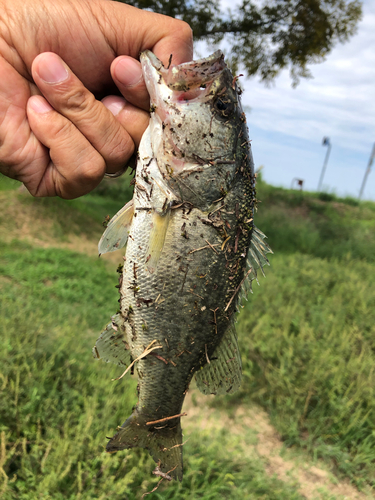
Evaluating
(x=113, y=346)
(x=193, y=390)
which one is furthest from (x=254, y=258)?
(x=193, y=390)

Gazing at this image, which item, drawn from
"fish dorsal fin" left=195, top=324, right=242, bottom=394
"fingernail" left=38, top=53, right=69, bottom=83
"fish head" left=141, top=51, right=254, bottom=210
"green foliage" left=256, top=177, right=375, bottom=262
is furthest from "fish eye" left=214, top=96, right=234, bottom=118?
"green foliage" left=256, top=177, right=375, bottom=262

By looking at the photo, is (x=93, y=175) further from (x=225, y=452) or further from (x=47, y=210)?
(x=47, y=210)

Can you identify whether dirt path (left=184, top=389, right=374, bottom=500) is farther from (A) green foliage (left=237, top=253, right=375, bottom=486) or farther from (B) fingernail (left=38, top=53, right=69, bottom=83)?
(B) fingernail (left=38, top=53, right=69, bottom=83)

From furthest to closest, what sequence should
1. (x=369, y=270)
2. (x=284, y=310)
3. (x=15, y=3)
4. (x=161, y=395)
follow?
(x=369, y=270)
(x=284, y=310)
(x=161, y=395)
(x=15, y=3)

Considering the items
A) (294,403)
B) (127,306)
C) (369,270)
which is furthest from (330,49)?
(127,306)

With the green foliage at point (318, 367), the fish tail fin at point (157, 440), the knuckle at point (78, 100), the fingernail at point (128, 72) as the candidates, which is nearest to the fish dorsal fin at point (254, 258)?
the fish tail fin at point (157, 440)

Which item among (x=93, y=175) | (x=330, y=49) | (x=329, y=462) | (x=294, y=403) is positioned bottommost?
(x=329, y=462)
